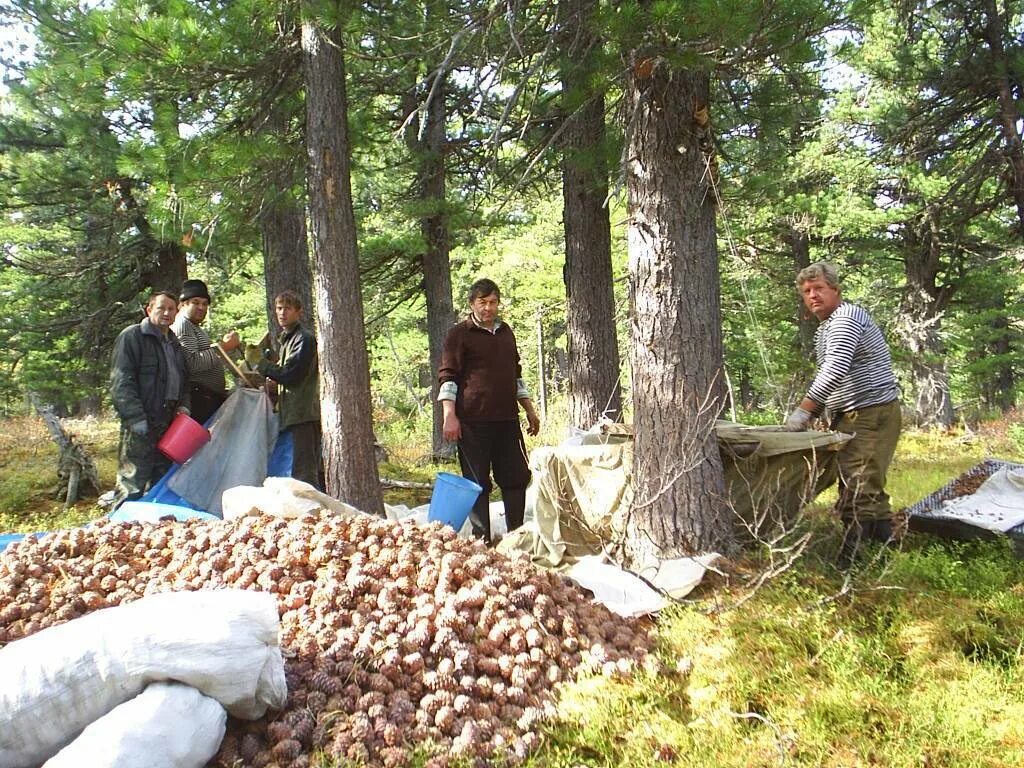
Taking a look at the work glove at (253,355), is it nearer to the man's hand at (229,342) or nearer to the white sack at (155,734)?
the man's hand at (229,342)

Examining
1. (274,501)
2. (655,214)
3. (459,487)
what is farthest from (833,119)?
(274,501)

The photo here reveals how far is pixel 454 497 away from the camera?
13.6 feet

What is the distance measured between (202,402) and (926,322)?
11752 mm

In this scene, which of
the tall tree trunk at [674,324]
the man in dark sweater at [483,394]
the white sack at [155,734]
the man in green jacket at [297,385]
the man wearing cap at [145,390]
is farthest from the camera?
the man in green jacket at [297,385]

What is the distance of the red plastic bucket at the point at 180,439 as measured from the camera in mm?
4723

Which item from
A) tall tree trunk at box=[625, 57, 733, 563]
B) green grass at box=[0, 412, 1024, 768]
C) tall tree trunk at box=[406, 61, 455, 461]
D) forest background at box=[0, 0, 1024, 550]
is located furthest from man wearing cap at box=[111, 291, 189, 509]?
tall tree trunk at box=[406, 61, 455, 461]

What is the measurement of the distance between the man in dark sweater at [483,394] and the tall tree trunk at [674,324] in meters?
0.99

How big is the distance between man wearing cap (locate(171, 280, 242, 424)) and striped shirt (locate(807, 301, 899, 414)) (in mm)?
4091

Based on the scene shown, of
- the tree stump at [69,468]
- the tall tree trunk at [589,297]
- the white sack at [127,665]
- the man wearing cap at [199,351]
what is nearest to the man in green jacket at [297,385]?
the man wearing cap at [199,351]

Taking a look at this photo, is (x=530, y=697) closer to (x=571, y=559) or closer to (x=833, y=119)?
(x=571, y=559)

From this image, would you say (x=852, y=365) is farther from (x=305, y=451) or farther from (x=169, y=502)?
(x=169, y=502)

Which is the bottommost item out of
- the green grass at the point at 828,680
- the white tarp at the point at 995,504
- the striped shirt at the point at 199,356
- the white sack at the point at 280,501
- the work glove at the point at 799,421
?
the green grass at the point at 828,680

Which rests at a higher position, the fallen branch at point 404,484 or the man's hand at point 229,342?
the man's hand at point 229,342

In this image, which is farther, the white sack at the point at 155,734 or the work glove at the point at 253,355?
the work glove at the point at 253,355
